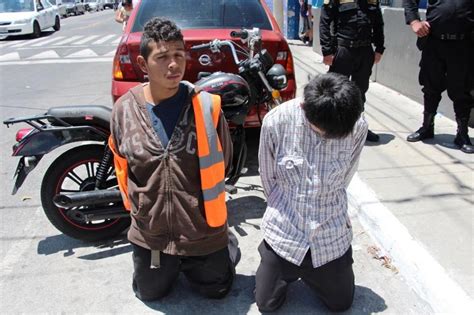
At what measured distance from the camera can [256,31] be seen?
3.52m

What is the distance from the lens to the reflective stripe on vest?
244 centimetres

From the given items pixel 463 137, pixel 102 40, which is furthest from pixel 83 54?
pixel 463 137

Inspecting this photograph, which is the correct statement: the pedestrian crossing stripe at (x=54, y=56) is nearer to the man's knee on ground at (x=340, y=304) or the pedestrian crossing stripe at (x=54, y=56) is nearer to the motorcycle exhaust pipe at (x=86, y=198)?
the motorcycle exhaust pipe at (x=86, y=198)

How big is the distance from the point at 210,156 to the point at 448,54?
2951 millimetres

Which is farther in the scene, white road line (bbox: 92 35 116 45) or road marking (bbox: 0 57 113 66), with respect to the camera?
white road line (bbox: 92 35 116 45)

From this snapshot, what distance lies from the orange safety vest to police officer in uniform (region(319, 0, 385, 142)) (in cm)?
247

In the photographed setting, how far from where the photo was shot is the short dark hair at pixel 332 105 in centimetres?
208

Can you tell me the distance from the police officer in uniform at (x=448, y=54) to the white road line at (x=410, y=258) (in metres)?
1.44

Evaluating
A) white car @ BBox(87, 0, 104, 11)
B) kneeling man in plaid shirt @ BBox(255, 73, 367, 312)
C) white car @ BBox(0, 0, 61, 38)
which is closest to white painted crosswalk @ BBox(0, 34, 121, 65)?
white car @ BBox(0, 0, 61, 38)

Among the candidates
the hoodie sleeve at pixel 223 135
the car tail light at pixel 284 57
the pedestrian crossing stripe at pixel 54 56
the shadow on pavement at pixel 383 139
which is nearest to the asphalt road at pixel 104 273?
the hoodie sleeve at pixel 223 135

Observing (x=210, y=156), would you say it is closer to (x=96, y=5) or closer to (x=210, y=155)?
(x=210, y=155)

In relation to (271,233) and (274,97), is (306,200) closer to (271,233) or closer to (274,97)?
(271,233)

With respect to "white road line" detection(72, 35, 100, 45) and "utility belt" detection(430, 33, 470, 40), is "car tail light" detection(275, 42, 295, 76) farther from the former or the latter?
"white road line" detection(72, 35, 100, 45)

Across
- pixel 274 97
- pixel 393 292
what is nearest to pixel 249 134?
pixel 274 97
